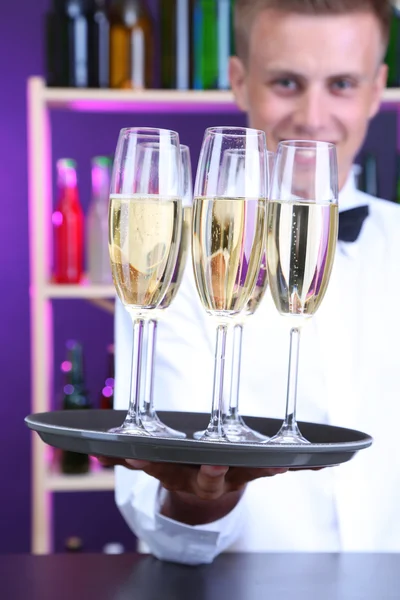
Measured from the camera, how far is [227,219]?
83cm

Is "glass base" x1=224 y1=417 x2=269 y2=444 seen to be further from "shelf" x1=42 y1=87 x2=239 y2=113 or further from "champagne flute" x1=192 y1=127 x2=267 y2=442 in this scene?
"shelf" x1=42 y1=87 x2=239 y2=113

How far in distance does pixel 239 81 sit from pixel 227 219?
0.98 metres

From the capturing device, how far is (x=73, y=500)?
3.01 meters

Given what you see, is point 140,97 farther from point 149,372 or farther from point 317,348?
point 149,372

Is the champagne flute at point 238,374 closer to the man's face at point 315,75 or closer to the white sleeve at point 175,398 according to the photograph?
the white sleeve at point 175,398

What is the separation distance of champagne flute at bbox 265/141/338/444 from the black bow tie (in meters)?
0.80

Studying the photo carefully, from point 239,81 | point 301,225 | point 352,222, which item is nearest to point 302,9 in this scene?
point 239,81

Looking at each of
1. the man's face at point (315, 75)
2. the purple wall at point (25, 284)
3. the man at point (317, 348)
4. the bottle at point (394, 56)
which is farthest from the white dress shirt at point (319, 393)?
the purple wall at point (25, 284)

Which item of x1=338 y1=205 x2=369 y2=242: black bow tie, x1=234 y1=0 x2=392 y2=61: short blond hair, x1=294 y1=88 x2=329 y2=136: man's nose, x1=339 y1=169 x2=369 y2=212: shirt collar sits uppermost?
x1=234 y1=0 x2=392 y2=61: short blond hair

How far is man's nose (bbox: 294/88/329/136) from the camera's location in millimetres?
1538

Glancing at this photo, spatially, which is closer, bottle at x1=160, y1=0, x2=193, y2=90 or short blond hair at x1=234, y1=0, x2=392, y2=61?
short blond hair at x1=234, y1=0, x2=392, y2=61

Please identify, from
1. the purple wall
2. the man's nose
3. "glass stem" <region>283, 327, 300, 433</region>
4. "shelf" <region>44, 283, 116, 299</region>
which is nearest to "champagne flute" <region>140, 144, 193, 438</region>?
"glass stem" <region>283, 327, 300, 433</region>

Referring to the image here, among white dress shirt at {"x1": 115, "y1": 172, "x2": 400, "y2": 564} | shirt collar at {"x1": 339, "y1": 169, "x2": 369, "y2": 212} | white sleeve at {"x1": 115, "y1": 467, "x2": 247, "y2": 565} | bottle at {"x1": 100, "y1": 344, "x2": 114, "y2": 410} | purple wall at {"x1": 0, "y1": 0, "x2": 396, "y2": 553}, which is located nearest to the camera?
white sleeve at {"x1": 115, "y1": 467, "x2": 247, "y2": 565}

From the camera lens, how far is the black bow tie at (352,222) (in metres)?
1.65
